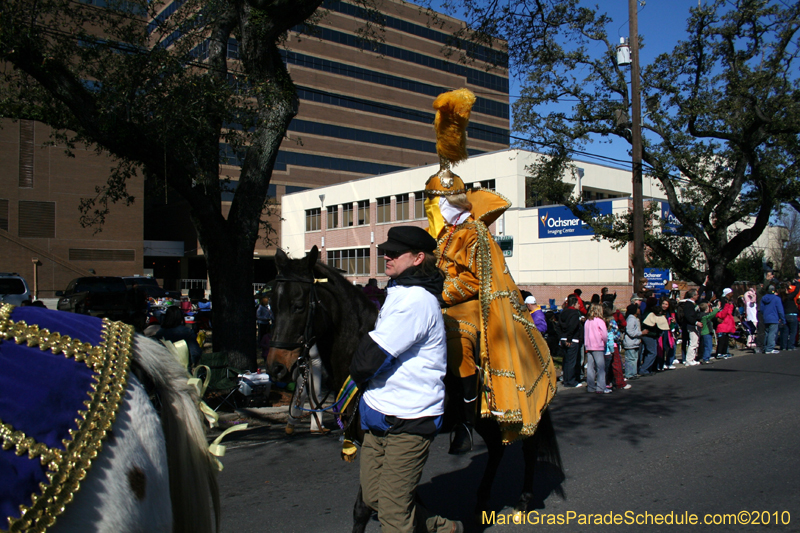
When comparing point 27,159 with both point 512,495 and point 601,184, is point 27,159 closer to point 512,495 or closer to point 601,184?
point 601,184

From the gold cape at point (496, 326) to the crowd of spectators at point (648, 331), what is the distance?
421 centimetres

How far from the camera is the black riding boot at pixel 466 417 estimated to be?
3.65 meters

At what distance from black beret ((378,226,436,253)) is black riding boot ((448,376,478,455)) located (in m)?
1.05

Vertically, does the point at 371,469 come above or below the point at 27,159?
below

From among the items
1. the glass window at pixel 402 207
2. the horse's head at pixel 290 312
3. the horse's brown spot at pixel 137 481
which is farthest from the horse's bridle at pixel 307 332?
the glass window at pixel 402 207

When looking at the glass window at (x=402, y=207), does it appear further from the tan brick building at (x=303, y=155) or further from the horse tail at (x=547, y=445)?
the horse tail at (x=547, y=445)

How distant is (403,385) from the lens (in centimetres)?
286

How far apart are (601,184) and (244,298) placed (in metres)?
33.5

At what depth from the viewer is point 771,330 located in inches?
569

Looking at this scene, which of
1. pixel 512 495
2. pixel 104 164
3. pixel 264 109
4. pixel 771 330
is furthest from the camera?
pixel 104 164

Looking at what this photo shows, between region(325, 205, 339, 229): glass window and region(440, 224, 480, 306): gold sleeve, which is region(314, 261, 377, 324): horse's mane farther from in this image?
region(325, 205, 339, 229): glass window

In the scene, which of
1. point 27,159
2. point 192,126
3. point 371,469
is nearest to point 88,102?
point 192,126

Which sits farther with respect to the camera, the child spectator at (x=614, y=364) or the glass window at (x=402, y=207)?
the glass window at (x=402, y=207)

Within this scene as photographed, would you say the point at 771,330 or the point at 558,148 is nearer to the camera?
the point at 771,330
